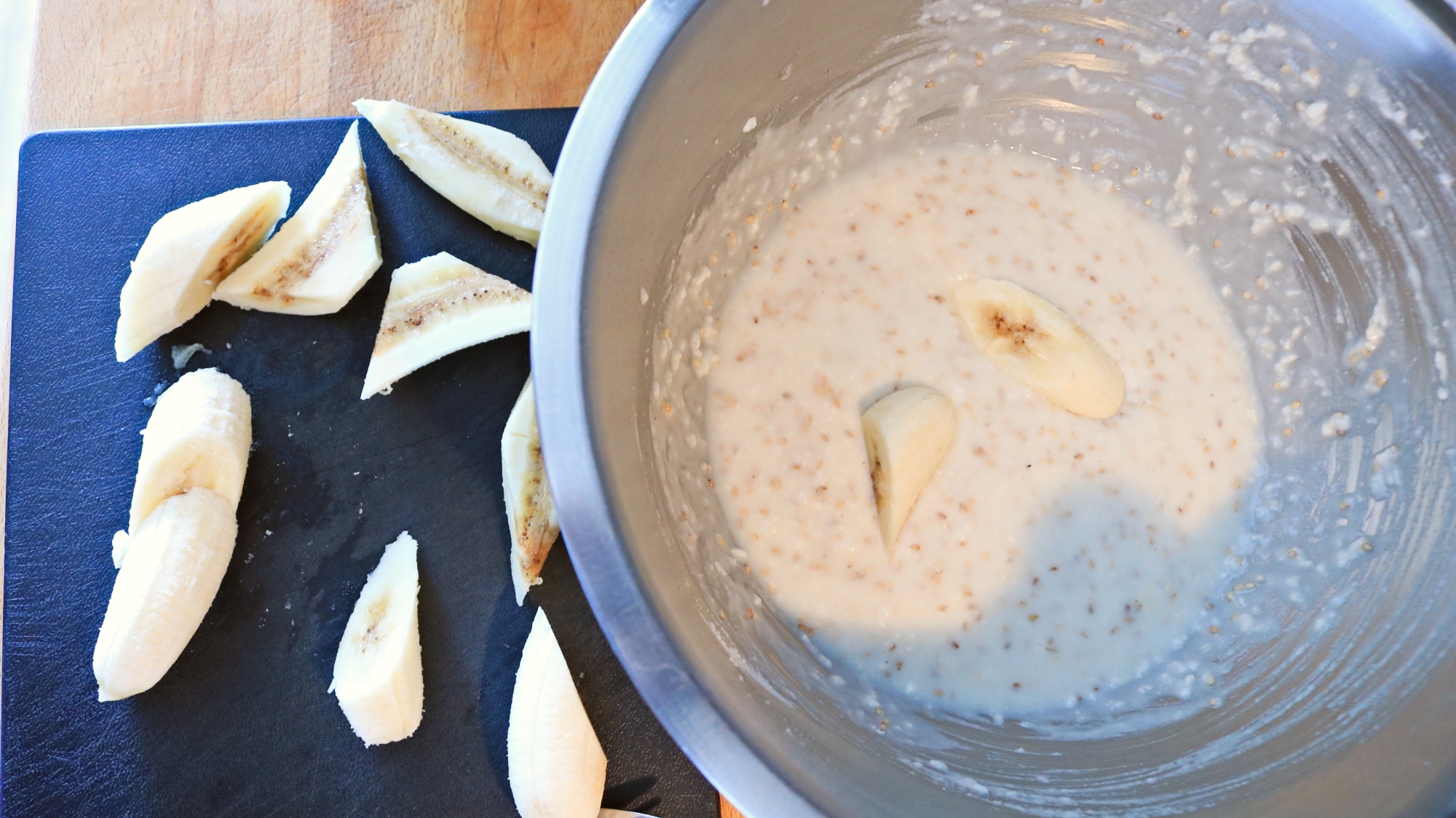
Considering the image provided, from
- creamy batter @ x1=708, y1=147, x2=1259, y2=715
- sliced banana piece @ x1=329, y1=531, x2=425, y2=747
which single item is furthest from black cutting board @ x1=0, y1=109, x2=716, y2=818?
creamy batter @ x1=708, y1=147, x2=1259, y2=715

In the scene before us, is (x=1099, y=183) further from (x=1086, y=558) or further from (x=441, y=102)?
(x=441, y=102)

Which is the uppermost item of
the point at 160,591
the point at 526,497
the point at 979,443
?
the point at 979,443

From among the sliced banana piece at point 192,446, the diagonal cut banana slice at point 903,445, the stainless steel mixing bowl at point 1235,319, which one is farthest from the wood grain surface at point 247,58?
the diagonal cut banana slice at point 903,445

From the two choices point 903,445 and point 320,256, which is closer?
point 903,445

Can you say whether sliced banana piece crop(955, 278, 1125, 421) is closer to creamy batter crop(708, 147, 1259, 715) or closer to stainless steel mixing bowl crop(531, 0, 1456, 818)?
creamy batter crop(708, 147, 1259, 715)

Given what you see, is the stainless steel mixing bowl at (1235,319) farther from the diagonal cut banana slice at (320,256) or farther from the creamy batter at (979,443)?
the diagonal cut banana slice at (320,256)

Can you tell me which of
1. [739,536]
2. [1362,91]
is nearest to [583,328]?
[739,536]

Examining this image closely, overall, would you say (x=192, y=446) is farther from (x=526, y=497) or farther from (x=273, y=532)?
(x=526, y=497)

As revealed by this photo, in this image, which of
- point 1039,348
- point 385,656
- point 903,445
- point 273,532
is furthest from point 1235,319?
point 273,532
